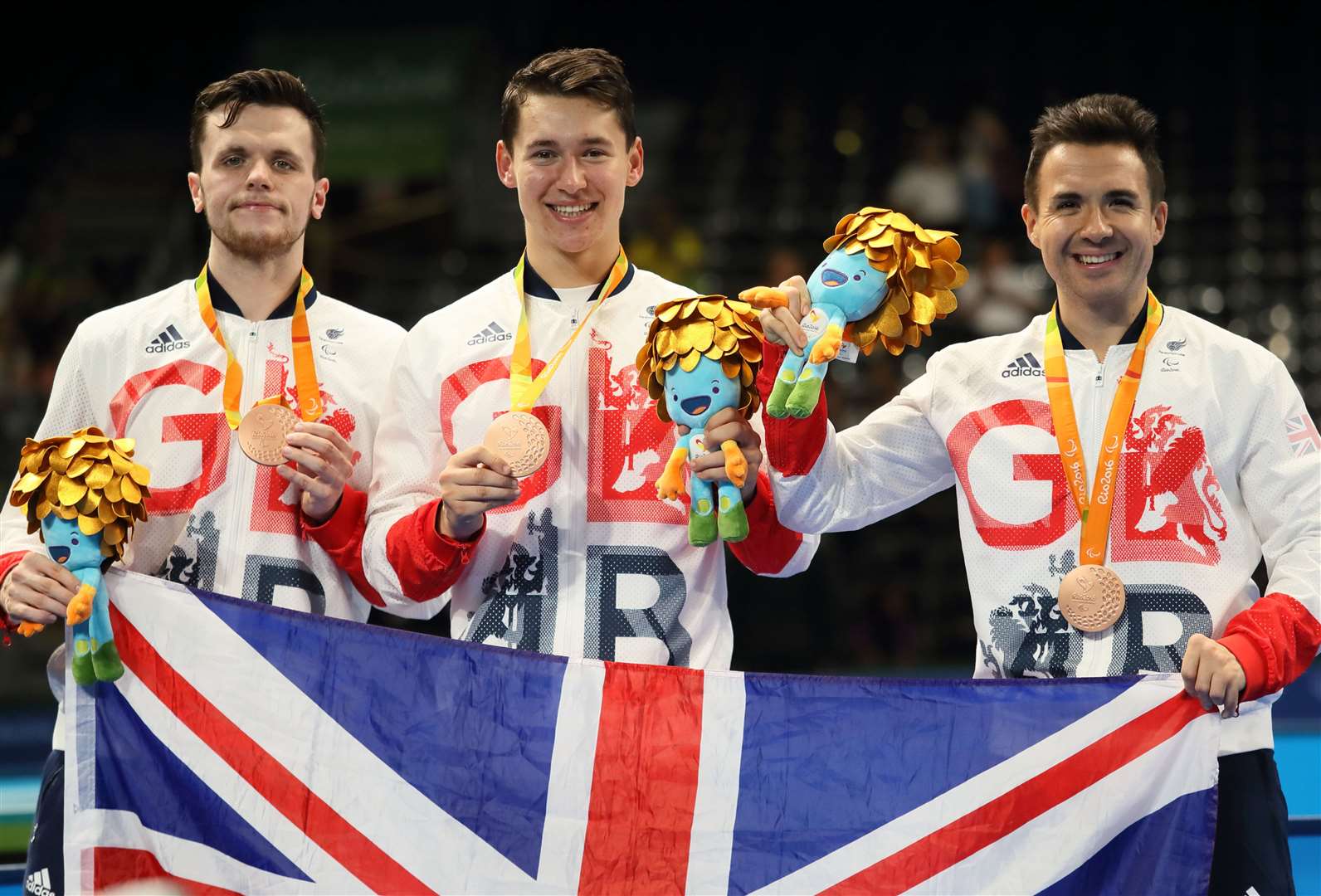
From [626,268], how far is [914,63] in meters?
9.99

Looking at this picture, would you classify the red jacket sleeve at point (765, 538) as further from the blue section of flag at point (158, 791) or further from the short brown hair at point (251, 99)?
the short brown hair at point (251, 99)

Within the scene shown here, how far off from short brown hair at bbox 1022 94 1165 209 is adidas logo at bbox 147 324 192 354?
196 cm

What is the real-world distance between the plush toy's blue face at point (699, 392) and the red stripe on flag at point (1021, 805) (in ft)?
2.97

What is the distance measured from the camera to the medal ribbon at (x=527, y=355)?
3.22 m

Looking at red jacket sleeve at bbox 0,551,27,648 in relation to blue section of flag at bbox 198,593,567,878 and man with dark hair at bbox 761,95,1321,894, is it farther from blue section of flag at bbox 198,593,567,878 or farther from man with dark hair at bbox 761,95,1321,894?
man with dark hair at bbox 761,95,1321,894

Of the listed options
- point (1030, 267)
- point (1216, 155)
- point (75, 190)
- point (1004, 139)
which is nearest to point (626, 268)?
point (1030, 267)

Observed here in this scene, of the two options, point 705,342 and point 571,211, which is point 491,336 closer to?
point 571,211

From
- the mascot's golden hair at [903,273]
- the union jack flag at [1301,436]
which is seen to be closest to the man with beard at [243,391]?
the mascot's golden hair at [903,273]

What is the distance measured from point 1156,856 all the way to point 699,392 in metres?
1.21

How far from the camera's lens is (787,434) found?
9.82ft

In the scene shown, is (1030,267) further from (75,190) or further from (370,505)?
(75,190)

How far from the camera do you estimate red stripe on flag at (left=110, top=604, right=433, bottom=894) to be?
287 centimetres

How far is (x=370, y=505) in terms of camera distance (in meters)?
3.32

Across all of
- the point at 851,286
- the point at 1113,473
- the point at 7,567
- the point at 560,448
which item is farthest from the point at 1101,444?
the point at 7,567
